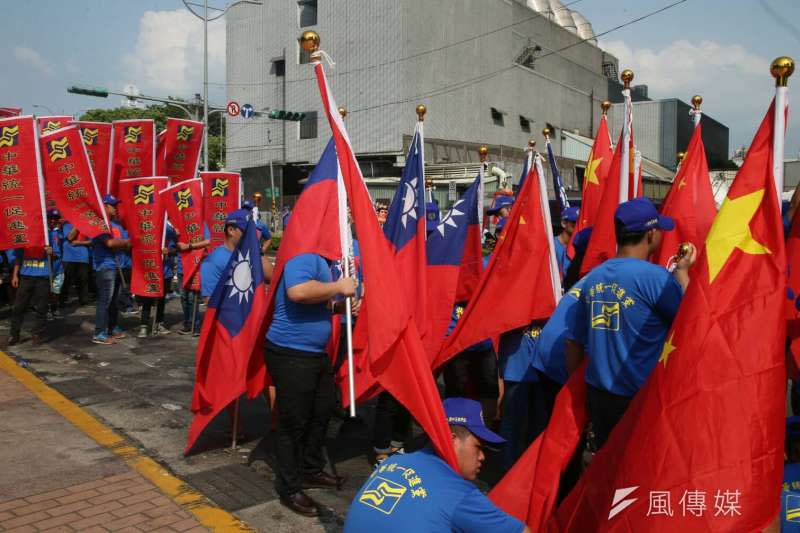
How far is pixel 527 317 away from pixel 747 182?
7.36ft

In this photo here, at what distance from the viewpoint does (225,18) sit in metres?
43.7

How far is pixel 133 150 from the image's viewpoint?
11.4m

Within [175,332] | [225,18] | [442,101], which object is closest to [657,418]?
[175,332]

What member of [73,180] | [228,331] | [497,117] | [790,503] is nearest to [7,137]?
[73,180]

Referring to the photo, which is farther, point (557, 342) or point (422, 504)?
point (557, 342)

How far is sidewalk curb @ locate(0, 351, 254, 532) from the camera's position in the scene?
4.57 metres

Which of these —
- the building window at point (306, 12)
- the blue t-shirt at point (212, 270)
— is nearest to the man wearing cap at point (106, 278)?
the blue t-shirt at point (212, 270)

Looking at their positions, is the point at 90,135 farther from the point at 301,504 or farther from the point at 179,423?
the point at 301,504

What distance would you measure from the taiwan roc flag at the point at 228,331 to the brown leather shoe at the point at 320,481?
88 centimetres

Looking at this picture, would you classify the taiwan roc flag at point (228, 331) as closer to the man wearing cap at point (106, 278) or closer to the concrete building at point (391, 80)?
the man wearing cap at point (106, 278)

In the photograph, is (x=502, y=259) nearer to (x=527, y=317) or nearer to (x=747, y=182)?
(x=527, y=317)

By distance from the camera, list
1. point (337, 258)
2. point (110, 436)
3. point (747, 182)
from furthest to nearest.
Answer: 1. point (110, 436)
2. point (337, 258)
3. point (747, 182)

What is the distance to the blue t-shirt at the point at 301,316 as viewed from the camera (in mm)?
4570

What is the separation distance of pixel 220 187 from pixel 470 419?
8.48 m
